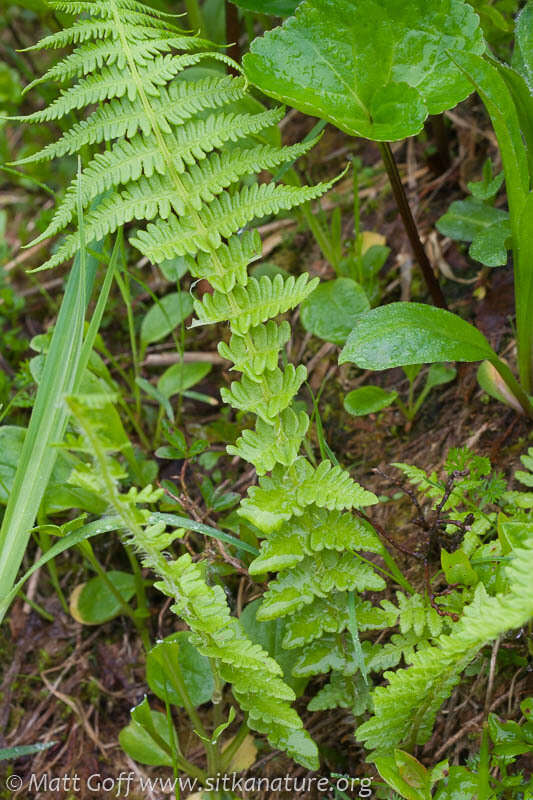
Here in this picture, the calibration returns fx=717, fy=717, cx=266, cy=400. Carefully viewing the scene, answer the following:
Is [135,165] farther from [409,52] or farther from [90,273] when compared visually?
[409,52]

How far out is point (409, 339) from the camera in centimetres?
168

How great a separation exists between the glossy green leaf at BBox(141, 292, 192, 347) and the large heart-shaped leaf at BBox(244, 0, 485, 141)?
3.15ft

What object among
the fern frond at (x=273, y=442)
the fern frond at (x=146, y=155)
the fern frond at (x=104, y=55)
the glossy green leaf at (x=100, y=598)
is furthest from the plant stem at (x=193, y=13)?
the glossy green leaf at (x=100, y=598)

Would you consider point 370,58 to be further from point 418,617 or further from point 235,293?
point 418,617

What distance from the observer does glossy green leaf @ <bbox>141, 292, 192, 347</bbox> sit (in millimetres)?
2506

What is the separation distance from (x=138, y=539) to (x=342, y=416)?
1.10 m

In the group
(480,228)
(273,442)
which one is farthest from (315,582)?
(480,228)

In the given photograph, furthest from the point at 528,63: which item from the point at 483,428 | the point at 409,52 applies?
the point at 483,428

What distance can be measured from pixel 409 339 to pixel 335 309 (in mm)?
450

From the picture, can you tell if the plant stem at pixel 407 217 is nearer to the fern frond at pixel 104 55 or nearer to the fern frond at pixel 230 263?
the fern frond at pixel 230 263

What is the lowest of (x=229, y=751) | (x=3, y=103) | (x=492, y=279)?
(x=229, y=751)

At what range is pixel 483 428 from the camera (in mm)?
2033

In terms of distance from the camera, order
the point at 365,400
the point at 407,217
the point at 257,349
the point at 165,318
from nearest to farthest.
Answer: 1. the point at 257,349
2. the point at 407,217
3. the point at 365,400
4. the point at 165,318

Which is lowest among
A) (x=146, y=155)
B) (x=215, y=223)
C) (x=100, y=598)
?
(x=100, y=598)
